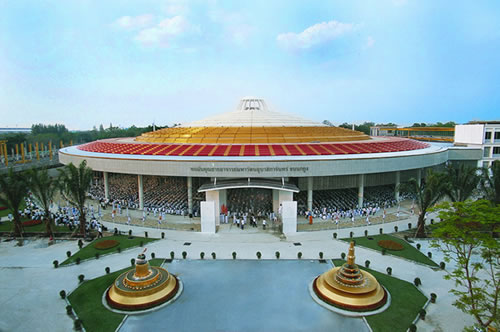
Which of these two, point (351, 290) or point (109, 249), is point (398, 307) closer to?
point (351, 290)

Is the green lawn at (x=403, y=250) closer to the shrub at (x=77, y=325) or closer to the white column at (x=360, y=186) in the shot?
the white column at (x=360, y=186)

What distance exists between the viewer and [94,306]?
16.3m

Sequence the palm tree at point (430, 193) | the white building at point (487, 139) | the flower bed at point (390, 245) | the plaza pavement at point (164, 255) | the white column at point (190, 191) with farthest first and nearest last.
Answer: the white building at point (487, 139) < the white column at point (190, 191) < the palm tree at point (430, 193) < the flower bed at point (390, 245) < the plaza pavement at point (164, 255)

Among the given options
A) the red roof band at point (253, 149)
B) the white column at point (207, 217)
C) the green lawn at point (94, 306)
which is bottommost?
the green lawn at point (94, 306)

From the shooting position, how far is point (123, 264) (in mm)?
21266

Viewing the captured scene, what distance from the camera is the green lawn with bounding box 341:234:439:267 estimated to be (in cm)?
2175

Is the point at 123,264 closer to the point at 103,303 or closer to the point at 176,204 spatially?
the point at 103,303

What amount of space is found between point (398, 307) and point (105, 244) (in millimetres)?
21361

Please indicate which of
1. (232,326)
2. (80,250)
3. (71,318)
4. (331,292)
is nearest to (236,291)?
(232,326)

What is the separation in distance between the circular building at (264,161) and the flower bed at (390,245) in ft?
23.9

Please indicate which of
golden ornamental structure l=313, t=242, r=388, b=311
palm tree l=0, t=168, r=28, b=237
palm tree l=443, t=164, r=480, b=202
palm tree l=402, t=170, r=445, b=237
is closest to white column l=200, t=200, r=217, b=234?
golden ornamental structure l=313, t=242, r=388, b=311

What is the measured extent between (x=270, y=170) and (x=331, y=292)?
15656 millimetres

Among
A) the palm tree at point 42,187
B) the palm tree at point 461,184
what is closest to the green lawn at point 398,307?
the palm tree at point 461,184

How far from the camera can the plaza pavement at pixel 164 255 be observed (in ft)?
50.5
